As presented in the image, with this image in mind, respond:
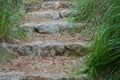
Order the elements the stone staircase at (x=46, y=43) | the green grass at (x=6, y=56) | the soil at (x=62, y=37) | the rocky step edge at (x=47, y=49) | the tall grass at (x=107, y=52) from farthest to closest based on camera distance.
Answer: the soil at (x=62, y=37) → the rocky step edge at (x=47, y=49) → the green grass at (x=6, y=56) → the stone staircase at (x=46, y=43) → the tall grass at (x=107, y=52)

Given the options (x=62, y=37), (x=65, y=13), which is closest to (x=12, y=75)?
(x=62, y=37)

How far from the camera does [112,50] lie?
8.29 ft

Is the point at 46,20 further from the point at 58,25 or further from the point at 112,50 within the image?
the point at 112,50

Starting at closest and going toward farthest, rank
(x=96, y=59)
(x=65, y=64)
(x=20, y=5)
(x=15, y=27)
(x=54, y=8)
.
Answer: (x=96, y=59)
(x=65, y=64)
(x=15, y=27)
(x=20, y=5)
(x=54, y=8)

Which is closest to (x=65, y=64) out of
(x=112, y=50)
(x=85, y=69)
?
(x=85, y=69)

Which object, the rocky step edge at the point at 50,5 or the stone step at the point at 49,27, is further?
the rocky step edge at the point at 50,5

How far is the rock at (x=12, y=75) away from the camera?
101 inches

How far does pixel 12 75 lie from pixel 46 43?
0.72 meters

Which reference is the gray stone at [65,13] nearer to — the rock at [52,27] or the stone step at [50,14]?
the stone step at [50,14]

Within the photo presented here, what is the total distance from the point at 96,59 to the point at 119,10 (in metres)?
0.48

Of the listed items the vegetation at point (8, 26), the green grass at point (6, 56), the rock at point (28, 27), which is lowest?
the green grass at point (6, 56)

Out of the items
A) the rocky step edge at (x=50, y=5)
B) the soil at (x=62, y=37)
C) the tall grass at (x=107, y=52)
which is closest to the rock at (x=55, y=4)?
the rocky step edge at (x=50, y=5)

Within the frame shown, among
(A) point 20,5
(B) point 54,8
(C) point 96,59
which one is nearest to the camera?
(C) point 96,59

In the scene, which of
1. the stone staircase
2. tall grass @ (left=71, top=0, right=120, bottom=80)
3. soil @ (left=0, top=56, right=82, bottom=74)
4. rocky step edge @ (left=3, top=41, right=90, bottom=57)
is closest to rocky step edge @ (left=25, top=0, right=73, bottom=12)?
the stone staircase
